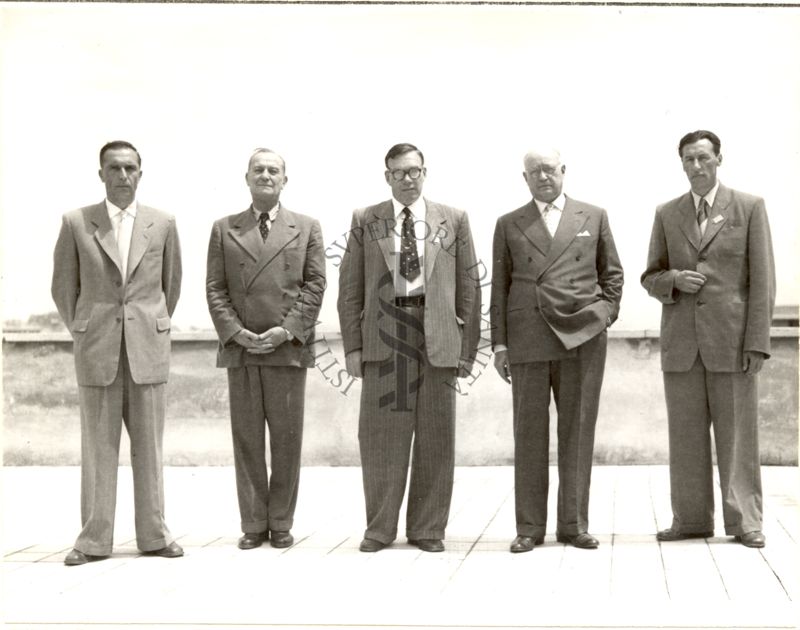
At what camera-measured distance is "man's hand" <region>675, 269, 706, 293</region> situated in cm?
530

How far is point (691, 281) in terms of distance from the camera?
5.31 meters

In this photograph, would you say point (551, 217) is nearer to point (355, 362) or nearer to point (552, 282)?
point (552, 282)

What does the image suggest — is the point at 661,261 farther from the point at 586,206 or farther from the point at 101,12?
the point at 101,12

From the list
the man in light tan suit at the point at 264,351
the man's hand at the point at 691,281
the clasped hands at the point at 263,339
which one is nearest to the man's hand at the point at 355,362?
the man in light tan suit at the point at 264,351

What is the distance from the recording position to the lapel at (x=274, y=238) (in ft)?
17.9

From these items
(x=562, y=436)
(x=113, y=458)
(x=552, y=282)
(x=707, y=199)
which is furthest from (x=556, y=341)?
(x=113, y=458)

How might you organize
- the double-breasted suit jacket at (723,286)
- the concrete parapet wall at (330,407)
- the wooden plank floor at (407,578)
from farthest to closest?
1. the concrete parapet wall at (330,407)
2. the double-breasted suit jacket at (723,286)
3. the wooden plank floor at (407,578)

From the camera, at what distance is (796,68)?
504cm

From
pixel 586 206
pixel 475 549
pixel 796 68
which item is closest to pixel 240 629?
pixel 475 549

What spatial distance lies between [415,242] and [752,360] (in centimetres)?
169

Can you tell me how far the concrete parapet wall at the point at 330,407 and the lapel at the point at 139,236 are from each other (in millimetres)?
3212

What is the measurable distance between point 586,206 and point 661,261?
0.49 meters

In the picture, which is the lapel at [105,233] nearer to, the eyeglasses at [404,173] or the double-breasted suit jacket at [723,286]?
the eyeglasses at [404,173]

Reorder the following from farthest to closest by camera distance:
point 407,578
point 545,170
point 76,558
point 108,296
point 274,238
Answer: point 274,238, point 545,170, point 108,296, point 76,558, point 407,578
